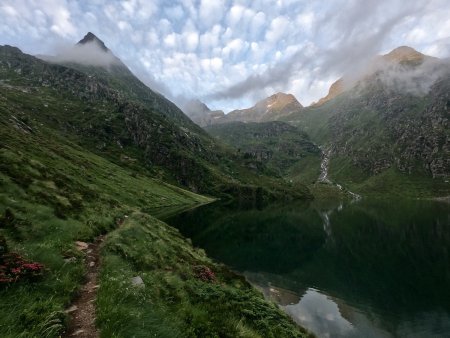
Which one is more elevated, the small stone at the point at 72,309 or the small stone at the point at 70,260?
the small stone at the point at 70,260

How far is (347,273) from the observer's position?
7062cm

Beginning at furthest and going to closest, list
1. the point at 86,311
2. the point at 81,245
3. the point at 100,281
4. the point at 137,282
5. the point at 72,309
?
the point at 81,245, the point at 137,282, the point at 100,281, the point at 72,309, the point at 86,311

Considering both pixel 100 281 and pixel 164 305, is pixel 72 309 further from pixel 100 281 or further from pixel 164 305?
pixel 164 305

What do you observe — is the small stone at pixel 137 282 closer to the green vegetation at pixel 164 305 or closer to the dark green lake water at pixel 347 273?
the green vegetation at pixel 164 305

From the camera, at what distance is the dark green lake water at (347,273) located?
45.9 m

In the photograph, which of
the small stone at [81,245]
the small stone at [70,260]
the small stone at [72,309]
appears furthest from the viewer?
the small stone at [81,245]

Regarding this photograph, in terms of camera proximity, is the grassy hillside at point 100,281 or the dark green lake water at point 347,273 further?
the dark green lake water at point 347,273

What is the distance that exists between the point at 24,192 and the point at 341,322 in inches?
1575

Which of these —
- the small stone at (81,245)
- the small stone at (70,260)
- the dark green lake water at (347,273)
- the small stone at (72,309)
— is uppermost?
the small stone at (70,260)

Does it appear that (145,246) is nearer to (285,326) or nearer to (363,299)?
(285,326)

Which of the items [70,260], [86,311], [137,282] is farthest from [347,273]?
[86,311]

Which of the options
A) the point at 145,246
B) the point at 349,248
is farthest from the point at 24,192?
the point at 349,248

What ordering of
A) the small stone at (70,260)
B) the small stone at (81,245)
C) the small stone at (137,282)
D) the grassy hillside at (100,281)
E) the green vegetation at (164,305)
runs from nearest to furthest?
1. the grassy hillside at (100,281)
2. the green vegetation at (164,305)
3. the small stone at (137,282)
4. the small stone at (70,260)
5. the small stone at (81,245)

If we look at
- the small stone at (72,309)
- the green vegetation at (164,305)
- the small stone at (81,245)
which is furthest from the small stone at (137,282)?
the small stone at (81,245)
